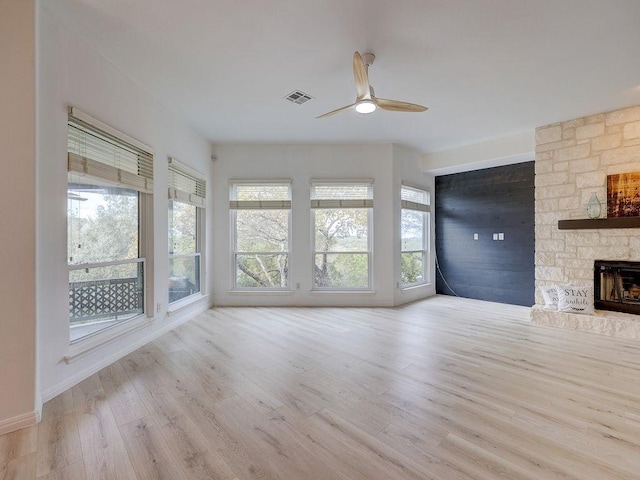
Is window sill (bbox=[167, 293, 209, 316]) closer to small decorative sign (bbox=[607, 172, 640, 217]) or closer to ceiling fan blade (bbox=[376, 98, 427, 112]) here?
ceiling fan blade (bbox=[376, 98, 427, 112])

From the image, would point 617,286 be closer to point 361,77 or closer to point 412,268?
point 412,268

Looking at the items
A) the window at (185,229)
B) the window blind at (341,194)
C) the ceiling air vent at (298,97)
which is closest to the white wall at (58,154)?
the window at (185,229)

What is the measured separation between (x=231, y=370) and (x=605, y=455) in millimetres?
2558

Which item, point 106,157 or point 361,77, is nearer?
point 361,77

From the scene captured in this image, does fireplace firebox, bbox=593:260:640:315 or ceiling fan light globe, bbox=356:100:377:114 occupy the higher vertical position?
ceiling fan light globe, bbox=356:100:377:114

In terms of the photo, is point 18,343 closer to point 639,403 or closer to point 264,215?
point 264,215

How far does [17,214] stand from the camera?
1.89 metres

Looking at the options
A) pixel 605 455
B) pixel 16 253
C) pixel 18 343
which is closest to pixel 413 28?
pixel 605 455

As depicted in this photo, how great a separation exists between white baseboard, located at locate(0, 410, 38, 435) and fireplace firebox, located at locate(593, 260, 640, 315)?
227 inches

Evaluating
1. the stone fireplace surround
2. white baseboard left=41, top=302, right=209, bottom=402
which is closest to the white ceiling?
the stone fireplace surround

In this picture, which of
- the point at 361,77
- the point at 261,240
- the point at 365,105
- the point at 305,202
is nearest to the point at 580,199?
the point at 365,105

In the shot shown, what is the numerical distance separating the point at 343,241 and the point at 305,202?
93 centimetres

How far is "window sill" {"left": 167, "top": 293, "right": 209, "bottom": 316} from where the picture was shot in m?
3.82

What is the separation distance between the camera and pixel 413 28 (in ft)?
7.48
